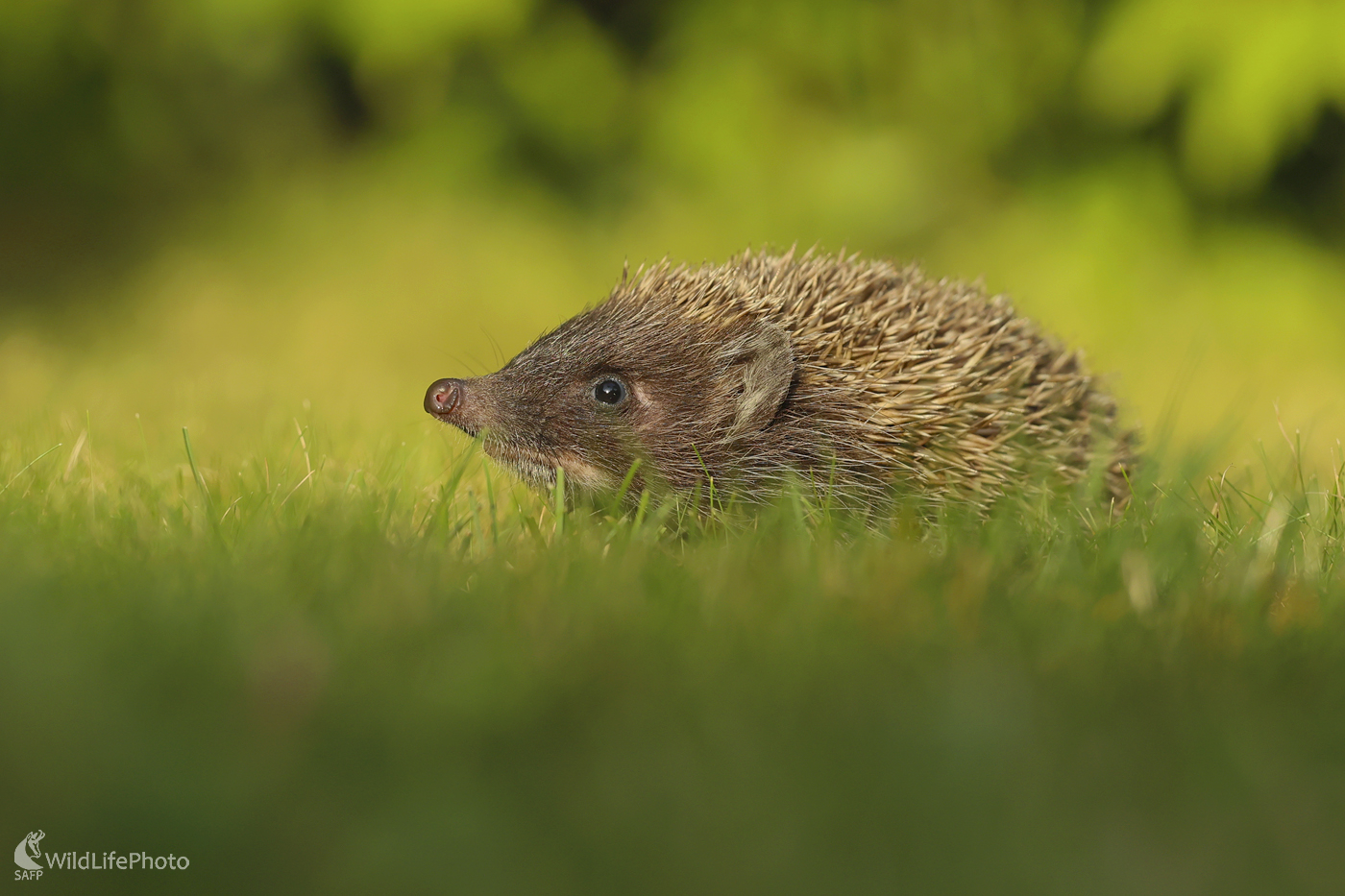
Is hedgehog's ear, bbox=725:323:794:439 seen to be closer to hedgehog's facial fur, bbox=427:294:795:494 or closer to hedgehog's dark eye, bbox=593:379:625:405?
hedgehog's facial fur, bbox=427:294:795:494

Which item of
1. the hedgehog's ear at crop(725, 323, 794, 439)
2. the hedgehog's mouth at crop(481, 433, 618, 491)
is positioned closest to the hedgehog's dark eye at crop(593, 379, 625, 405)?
the hedgehog's mouth at crop(481, 433, 618, 491)

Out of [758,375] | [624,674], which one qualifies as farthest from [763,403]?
[624,674]

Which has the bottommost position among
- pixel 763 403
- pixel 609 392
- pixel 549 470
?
pixel 549 470

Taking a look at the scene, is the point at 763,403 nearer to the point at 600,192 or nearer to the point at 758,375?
the point at 758,375

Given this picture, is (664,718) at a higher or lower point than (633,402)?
lower

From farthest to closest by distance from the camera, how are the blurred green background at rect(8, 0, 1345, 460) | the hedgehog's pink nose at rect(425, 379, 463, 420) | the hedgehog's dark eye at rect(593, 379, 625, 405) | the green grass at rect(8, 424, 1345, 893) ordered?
1. the blurred green background at rect(8, 0, 1345, 460)
2. the hedgehog's dark eye at rect(593, 379, 625, 405)
3. the hedgehog's pink nose at rect(425, 379, 463, 420)
4. the green grass at rect(8, 424, 1345, 893)

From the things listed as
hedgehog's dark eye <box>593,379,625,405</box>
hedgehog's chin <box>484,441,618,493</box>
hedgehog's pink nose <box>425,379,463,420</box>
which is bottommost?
hedgehog's chin <box>484,441,618,493</box>

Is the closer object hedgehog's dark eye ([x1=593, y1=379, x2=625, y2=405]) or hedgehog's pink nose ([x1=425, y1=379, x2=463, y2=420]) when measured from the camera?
hedgehog's pink nose ([x1=425, y1=379, x2=463, y2=420])
